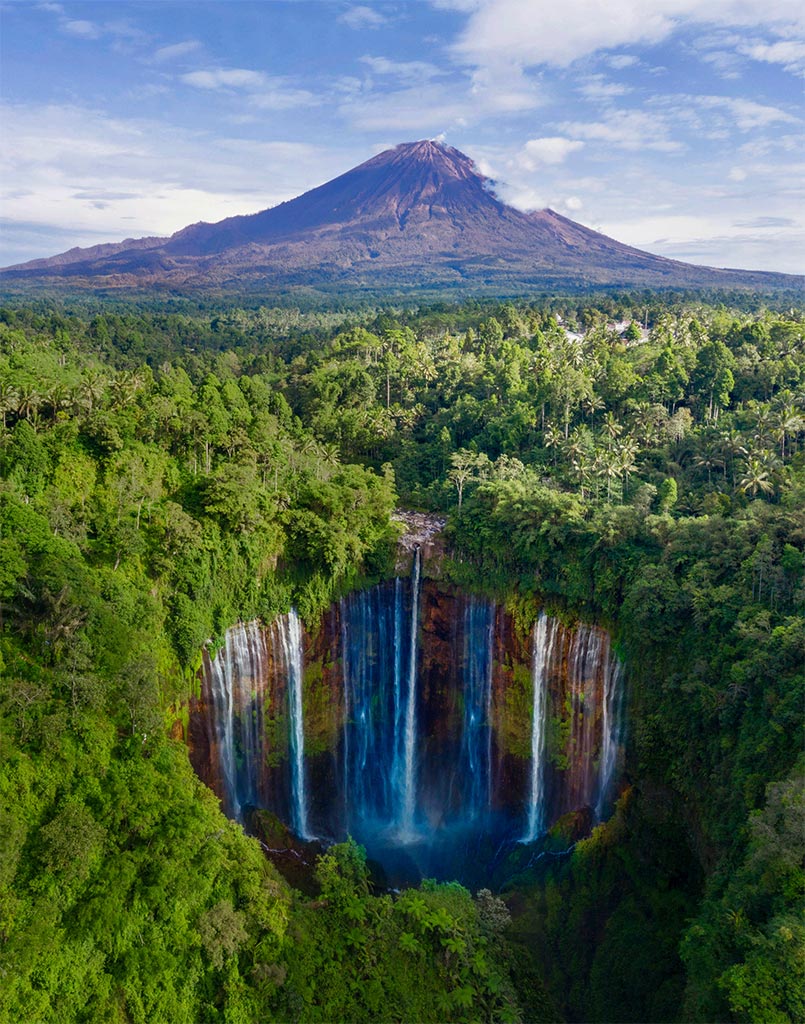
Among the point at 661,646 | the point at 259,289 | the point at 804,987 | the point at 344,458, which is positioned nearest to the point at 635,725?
the point at 661,646

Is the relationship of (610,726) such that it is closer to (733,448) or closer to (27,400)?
(733,448)

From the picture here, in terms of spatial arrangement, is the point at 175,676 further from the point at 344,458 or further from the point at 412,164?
the point at 412,164

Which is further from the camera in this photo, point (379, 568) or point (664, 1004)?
point (379, 568)

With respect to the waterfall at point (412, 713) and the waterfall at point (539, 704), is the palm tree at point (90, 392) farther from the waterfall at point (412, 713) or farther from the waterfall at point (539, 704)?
the waterfall at point (539, 704)

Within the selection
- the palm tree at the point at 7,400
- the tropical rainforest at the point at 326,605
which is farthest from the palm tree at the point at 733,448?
the palm tree at the point at 7,400

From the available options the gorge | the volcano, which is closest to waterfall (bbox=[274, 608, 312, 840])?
the gorge

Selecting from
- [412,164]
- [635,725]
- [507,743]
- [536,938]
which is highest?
[412,164]
